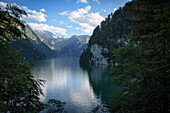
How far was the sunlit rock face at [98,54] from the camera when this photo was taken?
135 metres

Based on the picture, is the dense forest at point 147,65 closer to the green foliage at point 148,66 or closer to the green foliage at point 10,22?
the green foliage at point 148,66

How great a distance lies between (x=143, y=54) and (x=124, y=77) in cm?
256

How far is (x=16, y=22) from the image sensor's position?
6867mm

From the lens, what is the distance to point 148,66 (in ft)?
31.8

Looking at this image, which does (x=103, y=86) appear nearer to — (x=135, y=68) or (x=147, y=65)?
(x=135, y=68)

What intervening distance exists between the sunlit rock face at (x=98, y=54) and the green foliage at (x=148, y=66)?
4686 inches

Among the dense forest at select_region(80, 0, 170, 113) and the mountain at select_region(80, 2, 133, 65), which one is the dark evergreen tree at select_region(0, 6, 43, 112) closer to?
the dense forest at select_region(80, 0, 170, 113)

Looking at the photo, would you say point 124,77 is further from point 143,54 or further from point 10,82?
point 10,82

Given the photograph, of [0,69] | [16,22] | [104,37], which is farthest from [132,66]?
[104,37]

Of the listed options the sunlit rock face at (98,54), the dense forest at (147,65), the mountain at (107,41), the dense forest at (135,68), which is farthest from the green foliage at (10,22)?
the sunlit rock face at (98,54)

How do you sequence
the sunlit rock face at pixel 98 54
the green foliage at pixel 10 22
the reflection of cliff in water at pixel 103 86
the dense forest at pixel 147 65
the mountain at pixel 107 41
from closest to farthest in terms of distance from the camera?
the green foliage at pixel 10 22 < the dense forest at pixel 147 65 < the reflection of cliff in water at pixel 103 86 < the mountain at pixel 107 41 < the sunlit rock face at pixel 98 54

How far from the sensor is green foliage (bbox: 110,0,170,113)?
27.7ft

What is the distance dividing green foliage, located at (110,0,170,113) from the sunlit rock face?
119 m

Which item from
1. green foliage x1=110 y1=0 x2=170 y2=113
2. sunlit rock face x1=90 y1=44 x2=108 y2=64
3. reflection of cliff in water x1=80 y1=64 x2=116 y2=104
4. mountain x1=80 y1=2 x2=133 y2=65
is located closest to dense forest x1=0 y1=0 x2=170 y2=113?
green foliage x1=110 y1=0 x2=170 y2=113
